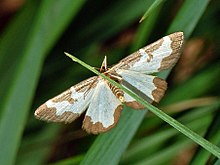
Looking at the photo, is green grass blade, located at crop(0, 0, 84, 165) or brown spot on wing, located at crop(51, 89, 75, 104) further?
green grass blade, located at crop(0, 0, 84, 165)

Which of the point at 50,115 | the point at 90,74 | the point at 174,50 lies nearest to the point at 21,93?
the point at 50,115

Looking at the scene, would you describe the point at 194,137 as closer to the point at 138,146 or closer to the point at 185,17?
the point at 185,17

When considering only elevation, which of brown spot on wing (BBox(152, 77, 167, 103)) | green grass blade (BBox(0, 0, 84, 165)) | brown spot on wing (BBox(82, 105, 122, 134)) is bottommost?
brown spot on wing (BBox(152, 77, 167, 103))

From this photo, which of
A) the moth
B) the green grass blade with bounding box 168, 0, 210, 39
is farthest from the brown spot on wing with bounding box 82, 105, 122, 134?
the green grass blade with bounding box 168, 0, 210, 39

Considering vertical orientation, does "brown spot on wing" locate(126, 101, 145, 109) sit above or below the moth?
below

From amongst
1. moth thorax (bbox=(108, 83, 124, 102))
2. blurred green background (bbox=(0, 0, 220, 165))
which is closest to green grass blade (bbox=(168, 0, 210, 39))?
blurred green background (bbox=(0, 0, 220, 165))

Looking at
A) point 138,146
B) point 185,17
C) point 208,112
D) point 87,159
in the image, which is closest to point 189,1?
point 185,17

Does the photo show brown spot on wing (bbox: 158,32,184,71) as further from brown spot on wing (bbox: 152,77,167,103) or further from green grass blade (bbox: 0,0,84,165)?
green grass blade (bbox: 0,0,84,165)
